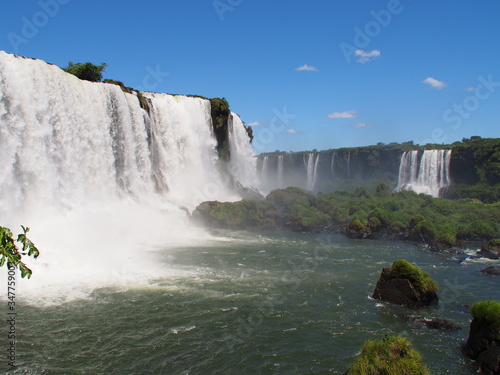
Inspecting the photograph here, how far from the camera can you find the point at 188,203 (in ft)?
104

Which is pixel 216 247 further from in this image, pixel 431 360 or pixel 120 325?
pixel 431 360

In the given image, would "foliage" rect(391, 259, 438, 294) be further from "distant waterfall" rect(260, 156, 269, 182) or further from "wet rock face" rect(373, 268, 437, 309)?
"distant waterfall" rect(260, 156, 269, 182)

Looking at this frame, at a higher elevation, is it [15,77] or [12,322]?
[15,77]

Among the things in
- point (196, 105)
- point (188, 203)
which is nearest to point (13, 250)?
point (188, 203)

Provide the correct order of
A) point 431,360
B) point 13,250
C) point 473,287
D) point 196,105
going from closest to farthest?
point 13,250, point 431,360, point 473,287, point 196,105

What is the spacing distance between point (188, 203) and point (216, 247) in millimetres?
10857

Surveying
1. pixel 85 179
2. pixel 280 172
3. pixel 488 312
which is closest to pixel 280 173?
pixel 280 172

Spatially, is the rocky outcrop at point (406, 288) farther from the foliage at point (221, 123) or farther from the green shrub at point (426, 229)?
the foliage at point (221, 123)

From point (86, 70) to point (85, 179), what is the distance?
12429 millimetres

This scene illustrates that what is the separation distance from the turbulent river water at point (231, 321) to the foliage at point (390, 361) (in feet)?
4.62

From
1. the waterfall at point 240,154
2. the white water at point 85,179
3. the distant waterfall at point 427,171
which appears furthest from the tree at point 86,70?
the distant waterfall at point 427,171

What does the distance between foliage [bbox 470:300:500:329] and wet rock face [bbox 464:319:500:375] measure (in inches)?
3.5

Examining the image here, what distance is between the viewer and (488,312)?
9.23 meters

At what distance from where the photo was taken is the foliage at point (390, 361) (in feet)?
23.9
